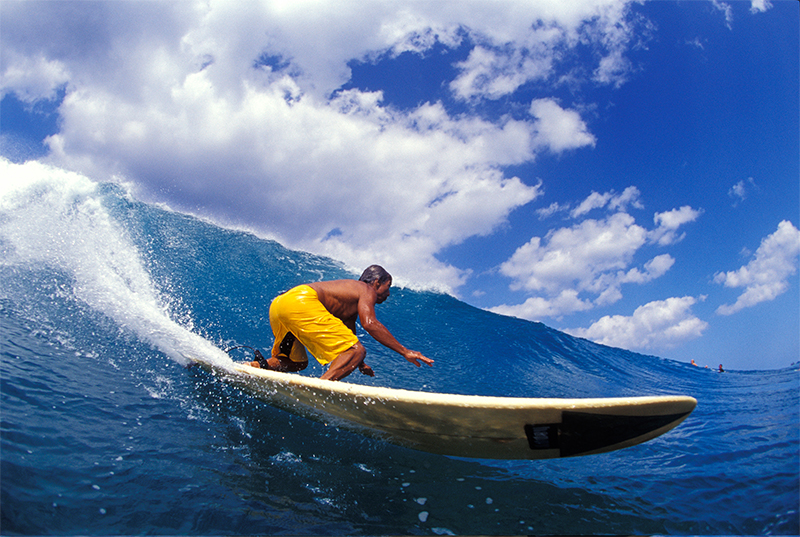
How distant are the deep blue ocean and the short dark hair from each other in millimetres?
1433

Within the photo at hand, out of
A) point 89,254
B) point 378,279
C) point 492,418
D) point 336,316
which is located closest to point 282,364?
point 336,316

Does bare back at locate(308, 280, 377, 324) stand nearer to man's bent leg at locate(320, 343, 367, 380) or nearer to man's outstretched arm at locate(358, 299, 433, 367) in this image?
man's outstretched arm at locate(358, 299, 433, 367)

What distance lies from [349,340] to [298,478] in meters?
1.13

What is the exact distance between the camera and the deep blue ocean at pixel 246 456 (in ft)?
7.45

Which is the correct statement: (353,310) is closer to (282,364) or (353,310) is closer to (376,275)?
(376,275)

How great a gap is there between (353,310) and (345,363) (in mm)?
547

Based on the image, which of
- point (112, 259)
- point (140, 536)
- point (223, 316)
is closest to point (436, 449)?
point (140, 536)

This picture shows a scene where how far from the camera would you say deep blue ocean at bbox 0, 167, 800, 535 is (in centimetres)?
227

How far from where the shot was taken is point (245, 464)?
2.81 metres

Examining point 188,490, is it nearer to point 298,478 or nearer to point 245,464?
point 245,464

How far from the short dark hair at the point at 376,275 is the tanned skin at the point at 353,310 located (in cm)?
3

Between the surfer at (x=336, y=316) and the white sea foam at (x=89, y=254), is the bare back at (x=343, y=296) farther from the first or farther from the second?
the white sea foam at (x=89, y=254)

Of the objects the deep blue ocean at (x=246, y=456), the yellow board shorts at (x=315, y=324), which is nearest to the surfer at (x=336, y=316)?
the yellow board shorts at (x=315, y=324)

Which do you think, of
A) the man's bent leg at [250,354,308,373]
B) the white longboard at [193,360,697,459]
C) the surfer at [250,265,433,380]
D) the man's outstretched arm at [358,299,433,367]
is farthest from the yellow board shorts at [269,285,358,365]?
the man's bent leg at [250,354,308,373]
